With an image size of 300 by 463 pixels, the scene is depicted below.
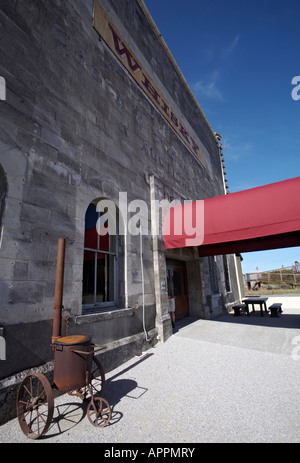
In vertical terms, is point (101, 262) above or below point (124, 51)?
below

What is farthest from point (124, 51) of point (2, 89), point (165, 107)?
point (2, 89)

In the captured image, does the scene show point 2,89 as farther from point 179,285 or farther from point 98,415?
point 179,285

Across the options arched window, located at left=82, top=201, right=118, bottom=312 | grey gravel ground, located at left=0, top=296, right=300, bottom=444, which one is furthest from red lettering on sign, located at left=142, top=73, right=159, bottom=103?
grey gravel ground, located at left=0, top=296, right=300, bottom=444

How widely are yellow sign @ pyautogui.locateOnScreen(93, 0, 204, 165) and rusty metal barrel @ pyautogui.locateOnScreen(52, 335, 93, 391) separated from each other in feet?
25.5

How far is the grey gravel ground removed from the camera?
243 centimetres

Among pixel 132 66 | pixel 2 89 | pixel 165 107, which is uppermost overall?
pixel 165 107

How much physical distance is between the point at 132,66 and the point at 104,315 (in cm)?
798

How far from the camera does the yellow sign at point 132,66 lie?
6.37 metres

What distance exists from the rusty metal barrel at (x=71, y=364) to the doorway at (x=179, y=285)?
19.3ft

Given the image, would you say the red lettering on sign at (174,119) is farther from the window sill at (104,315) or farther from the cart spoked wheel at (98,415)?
the cart spoked wheel at (98,415)

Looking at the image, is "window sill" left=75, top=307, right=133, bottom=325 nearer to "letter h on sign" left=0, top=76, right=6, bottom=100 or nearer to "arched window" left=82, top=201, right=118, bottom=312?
"arched window" left=82, top=201, right=118, bottom=312

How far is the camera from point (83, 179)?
183 inches

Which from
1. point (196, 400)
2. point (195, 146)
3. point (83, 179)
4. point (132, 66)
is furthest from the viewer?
point (195, 146)

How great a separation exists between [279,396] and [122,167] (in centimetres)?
566
